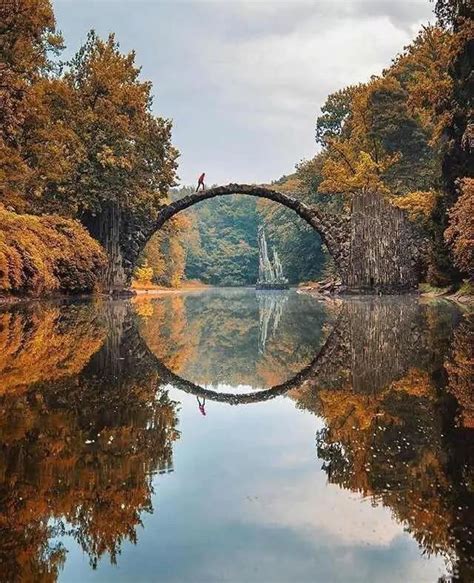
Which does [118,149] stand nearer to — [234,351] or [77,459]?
[234,351]

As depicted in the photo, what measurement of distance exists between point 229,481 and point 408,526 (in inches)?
37.7

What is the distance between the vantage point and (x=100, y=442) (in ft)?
12.0

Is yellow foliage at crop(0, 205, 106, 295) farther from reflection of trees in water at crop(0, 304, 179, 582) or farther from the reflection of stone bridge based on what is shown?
reflection of trees in water at crop(0, 304, 179, 582)

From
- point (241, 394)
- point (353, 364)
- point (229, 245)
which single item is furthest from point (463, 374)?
point (229, 245)

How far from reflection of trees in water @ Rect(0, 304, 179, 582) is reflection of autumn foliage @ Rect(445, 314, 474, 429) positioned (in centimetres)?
205

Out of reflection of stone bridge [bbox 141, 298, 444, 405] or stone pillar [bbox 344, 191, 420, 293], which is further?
stone pillar [bbox 344, 191, 420, 293]

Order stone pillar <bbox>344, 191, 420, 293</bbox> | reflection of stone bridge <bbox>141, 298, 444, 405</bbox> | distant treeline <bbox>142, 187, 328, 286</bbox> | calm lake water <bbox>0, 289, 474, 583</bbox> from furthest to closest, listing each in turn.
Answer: distant treeline <bbox>142, 187, 328, 286</bbox>, stone pillar <bbox>344, 191, 420, 293</bbox>, reflection of stone bridge <bbox>141, 298, 444, 405</bbox>, calm lake water <bbox>0, 289, 474, 583</bbox>

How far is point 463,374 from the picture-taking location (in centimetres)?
574

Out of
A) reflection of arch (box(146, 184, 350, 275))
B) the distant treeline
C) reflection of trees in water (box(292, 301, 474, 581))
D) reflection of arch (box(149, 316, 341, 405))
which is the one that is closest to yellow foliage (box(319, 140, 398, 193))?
reflection of arch (box(146, 184, 350, 275))

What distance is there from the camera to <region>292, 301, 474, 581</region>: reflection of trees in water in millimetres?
2535

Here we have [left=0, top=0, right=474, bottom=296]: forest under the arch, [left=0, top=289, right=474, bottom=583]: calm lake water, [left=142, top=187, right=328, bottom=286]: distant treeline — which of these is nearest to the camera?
[left=0, top=289, right=474, bottom=583]: calm lake water

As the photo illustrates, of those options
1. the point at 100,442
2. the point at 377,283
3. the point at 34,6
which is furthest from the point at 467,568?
the point at 377,283

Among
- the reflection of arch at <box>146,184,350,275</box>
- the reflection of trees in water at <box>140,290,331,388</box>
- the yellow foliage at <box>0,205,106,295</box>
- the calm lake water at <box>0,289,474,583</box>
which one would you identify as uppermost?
the reflection of arch at <box>146,184,350,275</box>

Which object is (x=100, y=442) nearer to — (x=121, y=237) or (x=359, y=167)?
(x=121, y=237)
